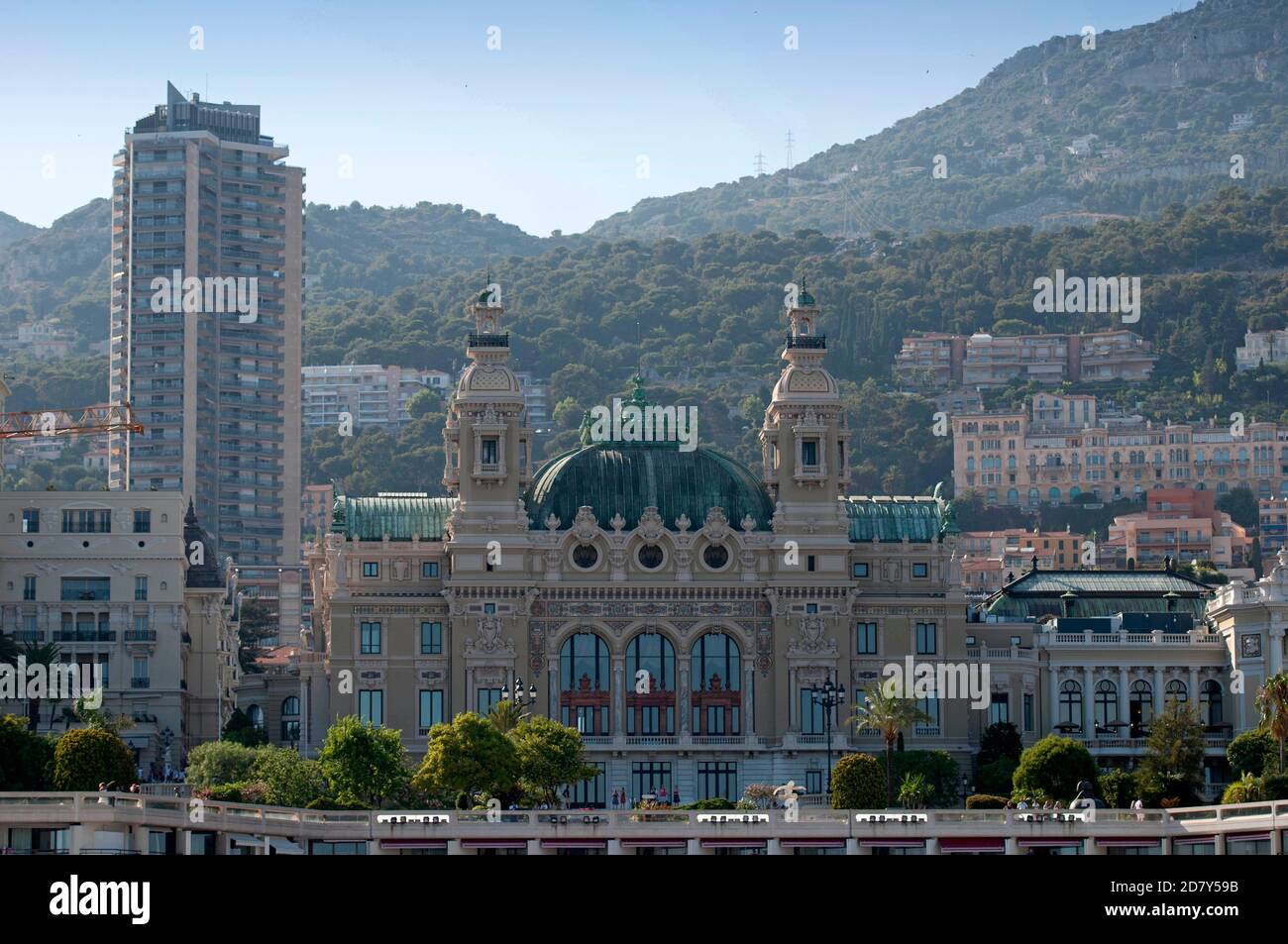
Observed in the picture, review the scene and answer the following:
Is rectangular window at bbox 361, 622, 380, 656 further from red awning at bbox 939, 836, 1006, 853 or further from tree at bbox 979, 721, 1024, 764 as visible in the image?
red awning at bbox 939, 836, 1006, 853

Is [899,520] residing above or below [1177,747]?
above

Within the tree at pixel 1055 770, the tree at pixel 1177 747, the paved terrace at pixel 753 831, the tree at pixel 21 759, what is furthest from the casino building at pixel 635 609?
the paved terrace at pixel 753 831

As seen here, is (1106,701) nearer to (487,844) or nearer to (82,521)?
(82,521)

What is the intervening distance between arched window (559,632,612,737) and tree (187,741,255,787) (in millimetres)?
24150

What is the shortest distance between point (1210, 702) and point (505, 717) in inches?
1774

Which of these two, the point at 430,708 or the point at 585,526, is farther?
the point at 585,526

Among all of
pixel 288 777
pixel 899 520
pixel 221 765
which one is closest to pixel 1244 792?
pixel 288 777

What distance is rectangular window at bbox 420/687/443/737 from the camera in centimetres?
18850

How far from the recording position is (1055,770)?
536 ft

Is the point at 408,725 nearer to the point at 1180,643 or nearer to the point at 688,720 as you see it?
the point at 688,720

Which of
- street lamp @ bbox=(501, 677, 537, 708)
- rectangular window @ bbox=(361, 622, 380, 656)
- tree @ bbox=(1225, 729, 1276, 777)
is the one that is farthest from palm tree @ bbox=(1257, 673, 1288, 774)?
rectangular window @ bbox=(361, 622, 380, 656)
